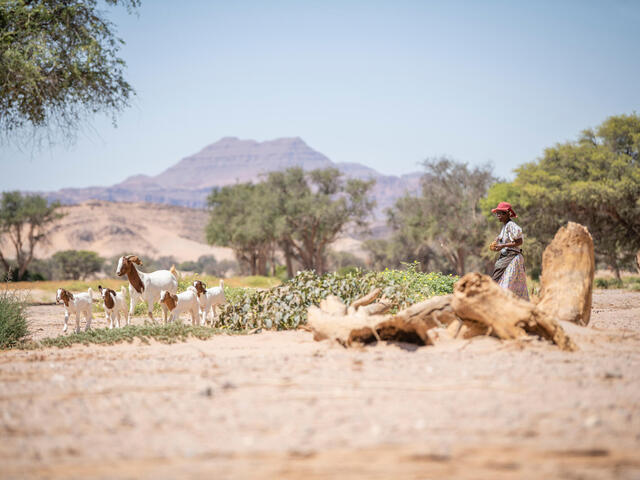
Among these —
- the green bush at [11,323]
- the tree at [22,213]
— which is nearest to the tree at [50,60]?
the green bush at [11,323]

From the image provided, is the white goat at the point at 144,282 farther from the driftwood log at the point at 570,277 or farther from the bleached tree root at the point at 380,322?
the driftwood log at the point at 570,277

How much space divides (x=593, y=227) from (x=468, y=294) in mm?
25067

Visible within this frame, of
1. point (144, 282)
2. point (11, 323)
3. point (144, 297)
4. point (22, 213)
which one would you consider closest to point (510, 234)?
point (144, 282)

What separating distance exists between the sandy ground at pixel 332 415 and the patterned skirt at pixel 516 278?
2.60m

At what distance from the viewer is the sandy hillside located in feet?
303

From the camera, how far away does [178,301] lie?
10289 mm

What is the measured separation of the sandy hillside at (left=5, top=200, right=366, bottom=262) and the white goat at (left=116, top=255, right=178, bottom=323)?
74125mm

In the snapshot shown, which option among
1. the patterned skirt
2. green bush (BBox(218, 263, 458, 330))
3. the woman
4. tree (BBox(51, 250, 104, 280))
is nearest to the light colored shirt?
the woman

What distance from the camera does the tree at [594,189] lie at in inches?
1008

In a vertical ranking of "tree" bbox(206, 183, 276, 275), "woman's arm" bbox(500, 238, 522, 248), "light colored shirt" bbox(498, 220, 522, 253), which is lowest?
"woman's arm" bbox(500, 238, 522, 248)

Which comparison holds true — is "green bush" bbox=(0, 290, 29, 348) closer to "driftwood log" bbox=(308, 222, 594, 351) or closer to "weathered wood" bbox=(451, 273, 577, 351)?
"driftwood log" bbox=(308, 222, 594, 351)

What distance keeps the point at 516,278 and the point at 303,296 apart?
3823 millimetres

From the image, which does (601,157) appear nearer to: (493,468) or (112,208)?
(493,468)

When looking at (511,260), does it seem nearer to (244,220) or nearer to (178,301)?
(178,301)
